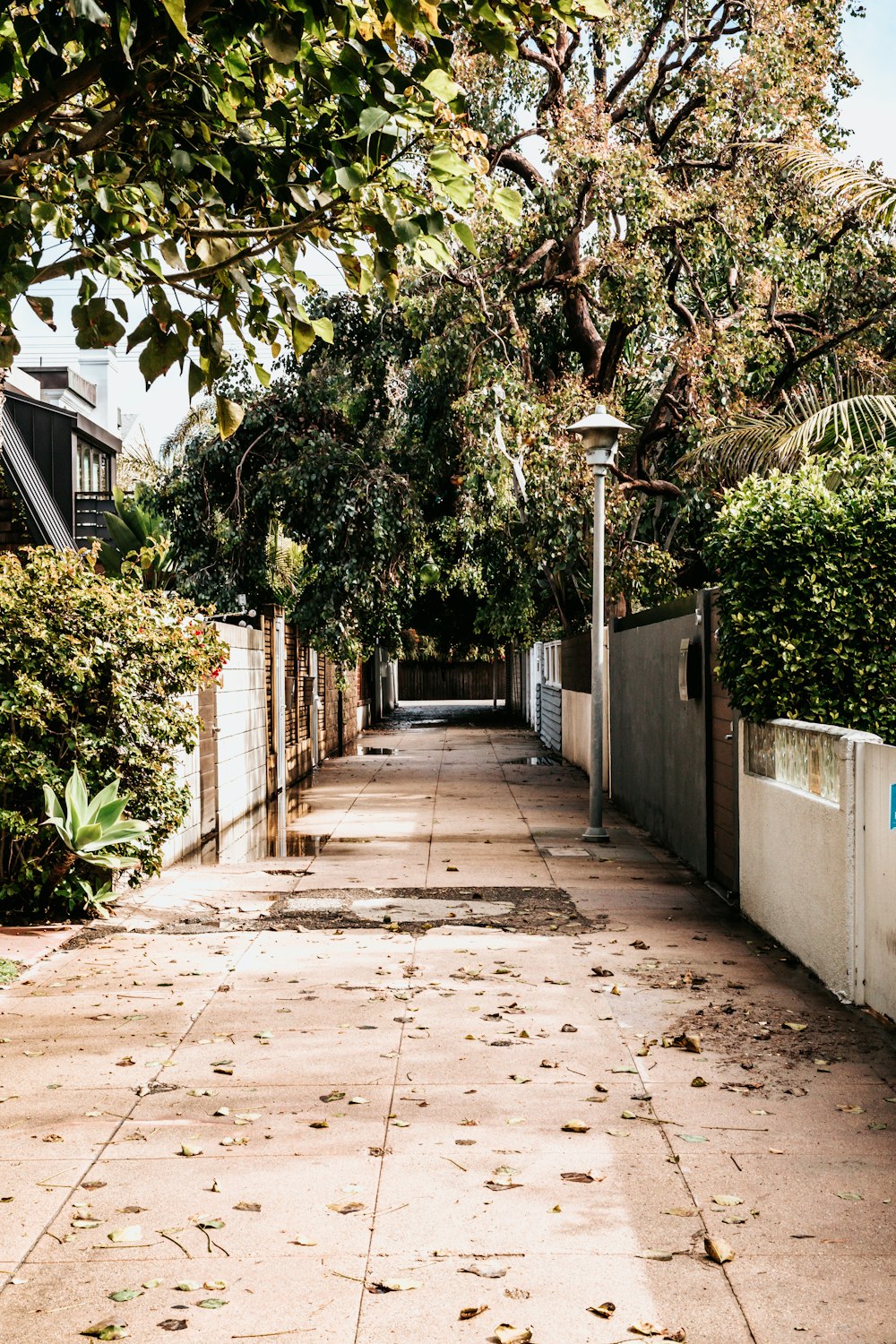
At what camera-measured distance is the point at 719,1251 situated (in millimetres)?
3779

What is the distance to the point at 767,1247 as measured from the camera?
386 cm

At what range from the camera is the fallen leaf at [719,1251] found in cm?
376

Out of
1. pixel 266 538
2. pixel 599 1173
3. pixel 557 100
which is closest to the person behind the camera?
pixel 599 1173

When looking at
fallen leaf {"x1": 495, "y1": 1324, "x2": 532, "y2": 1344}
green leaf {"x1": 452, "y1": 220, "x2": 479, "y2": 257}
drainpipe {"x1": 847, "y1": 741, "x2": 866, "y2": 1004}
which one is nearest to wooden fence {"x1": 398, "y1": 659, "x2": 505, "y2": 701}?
drainpipe {"x1": 847, "y1": 741, "x2": 866, "y2": 1004}

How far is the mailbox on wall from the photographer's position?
10234 mm

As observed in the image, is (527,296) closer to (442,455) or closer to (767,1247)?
(442,455)

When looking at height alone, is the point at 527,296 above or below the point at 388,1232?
above

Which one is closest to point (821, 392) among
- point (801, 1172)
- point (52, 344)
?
point (801, 1172)

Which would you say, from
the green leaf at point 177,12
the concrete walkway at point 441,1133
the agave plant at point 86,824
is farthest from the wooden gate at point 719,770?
the green leaf at point 177,12

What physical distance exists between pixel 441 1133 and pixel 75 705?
14.8ft

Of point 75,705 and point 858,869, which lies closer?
point 858,869

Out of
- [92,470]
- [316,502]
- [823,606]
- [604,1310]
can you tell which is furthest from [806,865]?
[92,470]

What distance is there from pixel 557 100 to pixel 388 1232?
16.7 m

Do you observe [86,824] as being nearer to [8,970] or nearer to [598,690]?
[8,970]
